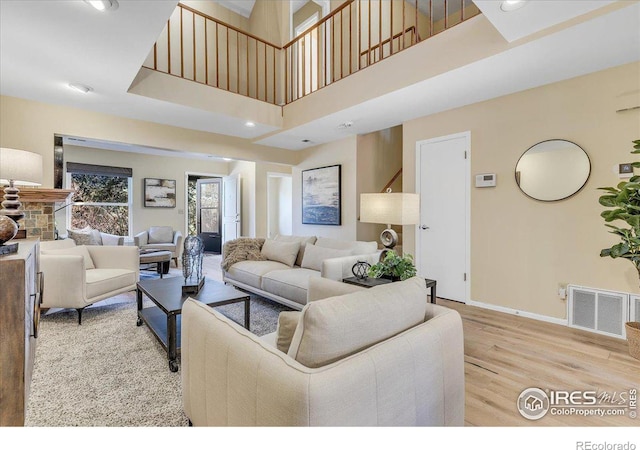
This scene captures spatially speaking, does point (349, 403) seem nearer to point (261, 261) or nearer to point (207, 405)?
point (207, 405)

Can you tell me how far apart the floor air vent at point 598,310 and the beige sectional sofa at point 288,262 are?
1853 mm

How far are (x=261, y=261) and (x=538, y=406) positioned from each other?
3145 mm

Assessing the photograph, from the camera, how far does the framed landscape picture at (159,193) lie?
681cm

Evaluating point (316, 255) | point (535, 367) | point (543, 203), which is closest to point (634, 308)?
point (543, 203)

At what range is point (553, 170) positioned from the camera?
2.91 m

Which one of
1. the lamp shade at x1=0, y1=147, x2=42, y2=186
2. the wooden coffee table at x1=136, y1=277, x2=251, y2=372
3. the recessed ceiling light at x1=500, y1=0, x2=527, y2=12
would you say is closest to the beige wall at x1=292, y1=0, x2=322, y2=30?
the recessed ceiling light at x1=500, y1=0, x2=527, y2=12

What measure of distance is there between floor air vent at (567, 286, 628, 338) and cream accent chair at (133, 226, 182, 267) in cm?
597

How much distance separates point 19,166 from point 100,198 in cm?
449

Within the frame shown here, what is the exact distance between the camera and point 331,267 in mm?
2887

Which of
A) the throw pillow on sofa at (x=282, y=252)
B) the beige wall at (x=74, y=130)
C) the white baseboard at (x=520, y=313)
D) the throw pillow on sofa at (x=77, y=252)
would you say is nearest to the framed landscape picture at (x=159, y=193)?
the beige wall at (x=74, y=130)

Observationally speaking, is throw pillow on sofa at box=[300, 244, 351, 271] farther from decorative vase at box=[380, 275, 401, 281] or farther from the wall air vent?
the wall air vent

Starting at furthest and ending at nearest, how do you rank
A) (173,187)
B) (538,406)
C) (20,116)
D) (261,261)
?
(173,187), (261,261), (20,116), (538,406)

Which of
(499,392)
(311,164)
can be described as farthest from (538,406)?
(311,164)

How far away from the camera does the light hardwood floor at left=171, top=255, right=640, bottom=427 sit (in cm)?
162
